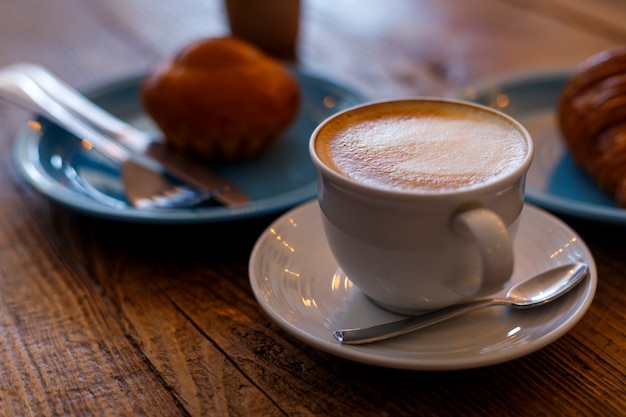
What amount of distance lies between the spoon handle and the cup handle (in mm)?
73

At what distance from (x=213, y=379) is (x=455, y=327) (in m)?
0.21

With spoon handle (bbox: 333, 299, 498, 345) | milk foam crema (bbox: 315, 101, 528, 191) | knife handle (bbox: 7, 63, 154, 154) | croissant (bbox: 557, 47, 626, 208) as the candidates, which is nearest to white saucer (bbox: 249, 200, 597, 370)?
spoon handle (bbox: 333, 299, 498, 345)

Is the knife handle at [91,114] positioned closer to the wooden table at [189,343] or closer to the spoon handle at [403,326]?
the wooden table at [189,343]

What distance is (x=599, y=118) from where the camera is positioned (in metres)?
0.94

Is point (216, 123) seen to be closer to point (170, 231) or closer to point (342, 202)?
point (170, 231)

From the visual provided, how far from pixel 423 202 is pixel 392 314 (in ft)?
0.46

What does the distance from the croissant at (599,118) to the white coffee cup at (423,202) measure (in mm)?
319

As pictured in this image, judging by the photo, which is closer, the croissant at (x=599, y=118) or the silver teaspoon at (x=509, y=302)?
the silver teaspoon at (x=509, y=302)

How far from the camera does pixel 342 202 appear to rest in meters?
0.58

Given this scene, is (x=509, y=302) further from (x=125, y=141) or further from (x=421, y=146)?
(x=125, y=141)

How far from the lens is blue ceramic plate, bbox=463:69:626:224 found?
782mm

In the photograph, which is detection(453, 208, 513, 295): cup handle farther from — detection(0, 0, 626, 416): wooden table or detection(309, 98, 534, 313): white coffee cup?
detection(0, 0, 626, 416): wooden table

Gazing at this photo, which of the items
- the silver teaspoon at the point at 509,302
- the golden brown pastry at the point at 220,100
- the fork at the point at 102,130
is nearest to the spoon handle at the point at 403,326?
the silver teaspoon at the point at 509,302

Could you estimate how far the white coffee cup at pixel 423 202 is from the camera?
534mm
